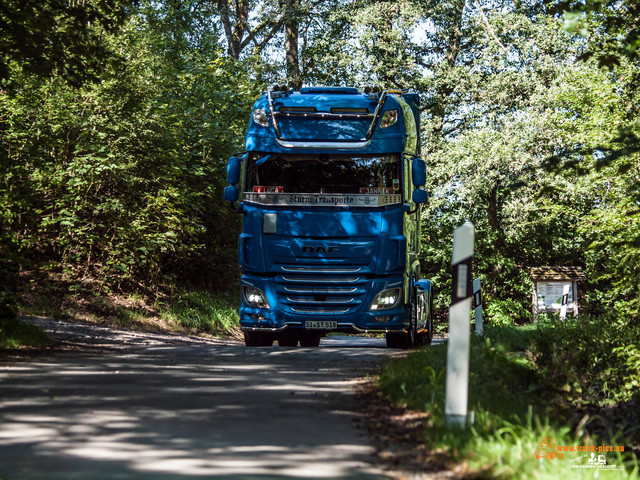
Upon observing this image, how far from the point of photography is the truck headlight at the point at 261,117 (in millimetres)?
14062

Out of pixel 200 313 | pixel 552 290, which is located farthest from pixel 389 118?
Result: pixel 552 290

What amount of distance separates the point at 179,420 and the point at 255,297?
292 inches

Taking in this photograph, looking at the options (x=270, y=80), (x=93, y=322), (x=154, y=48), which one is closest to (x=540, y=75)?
(x=270, y=80)

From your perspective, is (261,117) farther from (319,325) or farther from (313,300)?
(319,325)

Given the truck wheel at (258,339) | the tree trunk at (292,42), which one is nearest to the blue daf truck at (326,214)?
the truck wheel at (258,339)

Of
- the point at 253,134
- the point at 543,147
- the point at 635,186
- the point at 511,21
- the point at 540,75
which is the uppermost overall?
the point at 511,21

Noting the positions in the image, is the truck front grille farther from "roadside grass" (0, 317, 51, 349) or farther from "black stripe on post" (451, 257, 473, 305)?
"black stripe on post" (451, 257, 473, 305)

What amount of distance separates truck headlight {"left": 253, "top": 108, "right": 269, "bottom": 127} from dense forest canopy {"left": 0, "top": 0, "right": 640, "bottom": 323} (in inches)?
98.1

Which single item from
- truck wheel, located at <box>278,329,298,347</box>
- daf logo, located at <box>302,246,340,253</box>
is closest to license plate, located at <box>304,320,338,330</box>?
daf logo, located at <box>302,246,340,253</box>

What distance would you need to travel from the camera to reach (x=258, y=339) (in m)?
14.6

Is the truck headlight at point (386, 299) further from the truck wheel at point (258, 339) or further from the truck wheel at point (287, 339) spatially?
the truck wheel at point (287, 339)

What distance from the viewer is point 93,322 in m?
18.7

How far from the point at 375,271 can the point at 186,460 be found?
338 inches

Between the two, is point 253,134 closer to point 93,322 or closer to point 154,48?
point 93,322
